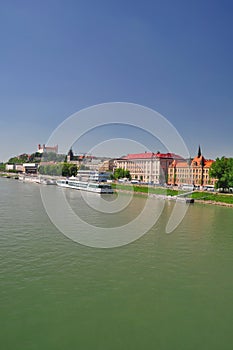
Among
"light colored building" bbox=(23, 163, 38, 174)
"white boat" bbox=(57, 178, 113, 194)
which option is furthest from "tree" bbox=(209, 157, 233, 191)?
"light colored building" bbox=(23, 163, 38, 174)

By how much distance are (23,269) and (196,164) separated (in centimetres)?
2657

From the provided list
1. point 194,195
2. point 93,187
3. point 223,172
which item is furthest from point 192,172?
point 93,187

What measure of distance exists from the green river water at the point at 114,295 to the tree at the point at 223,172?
1283 centimetres

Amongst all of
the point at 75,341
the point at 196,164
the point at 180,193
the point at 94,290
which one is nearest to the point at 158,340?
the point at 75,341

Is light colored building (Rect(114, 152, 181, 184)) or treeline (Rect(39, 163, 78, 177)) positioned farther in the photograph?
treeline (Rect(39, 163, 78, 177))

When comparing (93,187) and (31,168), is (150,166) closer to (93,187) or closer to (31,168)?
(93,187)

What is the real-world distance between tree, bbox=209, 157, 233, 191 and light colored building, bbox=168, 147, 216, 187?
269 inches

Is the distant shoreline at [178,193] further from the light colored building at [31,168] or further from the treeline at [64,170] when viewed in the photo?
the light colored building at [31,168]

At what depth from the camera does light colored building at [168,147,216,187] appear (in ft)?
92.6

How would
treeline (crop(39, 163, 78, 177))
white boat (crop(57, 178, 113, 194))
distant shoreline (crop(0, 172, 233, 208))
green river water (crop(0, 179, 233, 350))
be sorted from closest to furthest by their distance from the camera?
1. green river water (crop(0, 179, 233, 350))
2. distant shoreline (crop(0, 172, 233, 208))
3. white boat (crop(57, 178, 113, 194))
4. treeline (crop(39, 163, 78, 177))

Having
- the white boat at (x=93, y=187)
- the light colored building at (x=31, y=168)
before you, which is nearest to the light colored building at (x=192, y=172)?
the white boat at (x=93, y=187)

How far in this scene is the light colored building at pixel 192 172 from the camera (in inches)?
1112

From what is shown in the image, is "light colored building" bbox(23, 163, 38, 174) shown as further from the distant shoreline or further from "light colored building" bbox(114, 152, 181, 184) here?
the distant shoreline

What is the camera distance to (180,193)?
20.1 m
